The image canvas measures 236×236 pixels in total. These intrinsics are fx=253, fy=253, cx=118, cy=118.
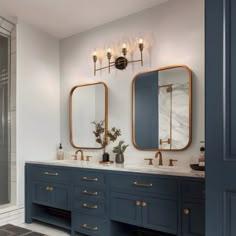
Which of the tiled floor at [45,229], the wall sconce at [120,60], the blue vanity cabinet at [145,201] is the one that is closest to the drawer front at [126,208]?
the blue vanity cabinet at [145,201]

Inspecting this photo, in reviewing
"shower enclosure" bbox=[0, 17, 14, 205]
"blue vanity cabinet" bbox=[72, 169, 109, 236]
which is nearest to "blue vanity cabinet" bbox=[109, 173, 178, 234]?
"blue vanity cabinet" bbox=[72, 169, 109, 236]

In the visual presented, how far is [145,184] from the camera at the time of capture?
2445 millimetres

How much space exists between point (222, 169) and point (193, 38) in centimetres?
183

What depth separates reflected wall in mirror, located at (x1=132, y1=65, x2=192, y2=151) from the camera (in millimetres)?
2797

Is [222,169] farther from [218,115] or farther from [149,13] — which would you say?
[149,13]

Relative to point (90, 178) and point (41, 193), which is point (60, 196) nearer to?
point (41, 193)

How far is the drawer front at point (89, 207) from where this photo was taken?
8.96 feet

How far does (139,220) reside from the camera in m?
2.49

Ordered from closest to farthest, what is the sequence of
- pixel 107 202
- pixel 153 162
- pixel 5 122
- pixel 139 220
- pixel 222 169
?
pixel 222 169
pixel 139 220
pixel 107 202
pixel 153 162
pixel 5 122

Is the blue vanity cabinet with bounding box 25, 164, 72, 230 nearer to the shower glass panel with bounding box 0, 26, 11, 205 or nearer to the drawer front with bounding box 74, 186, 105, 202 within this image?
the drawer front with bounding box 74, 186, 105, 202

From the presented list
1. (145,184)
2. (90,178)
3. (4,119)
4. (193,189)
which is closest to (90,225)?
(90,178)

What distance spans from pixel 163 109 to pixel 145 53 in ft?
2.49

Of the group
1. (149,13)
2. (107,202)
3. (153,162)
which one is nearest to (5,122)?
(107,202)

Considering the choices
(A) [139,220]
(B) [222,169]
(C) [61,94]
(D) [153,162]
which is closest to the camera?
(B) [222,169]
